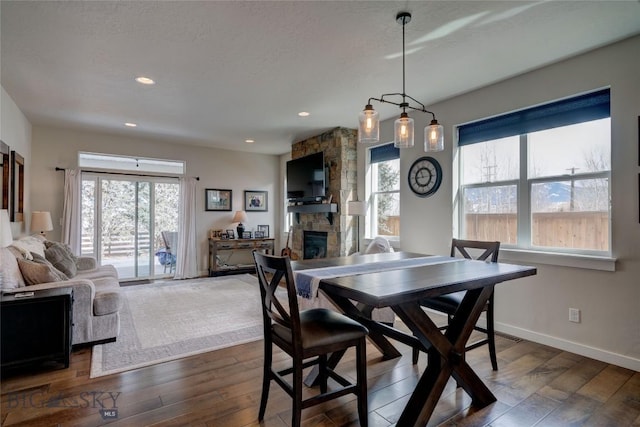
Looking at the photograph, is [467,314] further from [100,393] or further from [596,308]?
[100,393]

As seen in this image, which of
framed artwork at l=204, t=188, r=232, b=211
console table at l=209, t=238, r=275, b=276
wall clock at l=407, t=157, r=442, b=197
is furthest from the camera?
framed artwork at l=204, t=188, r=232, b=211

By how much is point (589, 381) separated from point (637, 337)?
1.93ft

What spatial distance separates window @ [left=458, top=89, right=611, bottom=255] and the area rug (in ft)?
9.21

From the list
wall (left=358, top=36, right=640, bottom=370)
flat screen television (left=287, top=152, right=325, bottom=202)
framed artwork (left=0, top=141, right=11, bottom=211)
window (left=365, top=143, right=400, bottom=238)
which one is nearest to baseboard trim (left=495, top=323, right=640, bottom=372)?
wall (left=358, top=36, right=640, bottom=370)

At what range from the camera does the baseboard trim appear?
2.58 m

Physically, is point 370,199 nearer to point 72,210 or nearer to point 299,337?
point 299,337

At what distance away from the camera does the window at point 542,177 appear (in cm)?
284

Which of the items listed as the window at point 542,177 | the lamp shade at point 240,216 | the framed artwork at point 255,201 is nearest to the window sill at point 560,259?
the window at point 542,177

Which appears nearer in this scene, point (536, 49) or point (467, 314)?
point (467, 314)

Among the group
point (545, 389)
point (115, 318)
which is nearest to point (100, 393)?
point (115, 318)

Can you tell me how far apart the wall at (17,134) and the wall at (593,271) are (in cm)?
442

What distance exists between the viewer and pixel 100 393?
2.23 metres

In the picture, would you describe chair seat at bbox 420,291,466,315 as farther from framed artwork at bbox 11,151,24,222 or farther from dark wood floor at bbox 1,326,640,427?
framed artwork at bbox 11,151,24,222

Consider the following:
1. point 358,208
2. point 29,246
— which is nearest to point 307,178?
point 358,208
